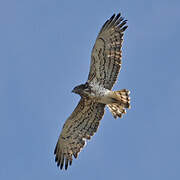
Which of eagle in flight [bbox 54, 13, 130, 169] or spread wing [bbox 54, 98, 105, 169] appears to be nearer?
eagle in flight [bbox 54, 13, 130, 169]

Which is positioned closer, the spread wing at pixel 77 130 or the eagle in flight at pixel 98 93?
the eagle in flight at pixel 98 93

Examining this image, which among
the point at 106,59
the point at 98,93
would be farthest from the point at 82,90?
the point at 106,59

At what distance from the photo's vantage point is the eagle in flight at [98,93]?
1323 centimetres


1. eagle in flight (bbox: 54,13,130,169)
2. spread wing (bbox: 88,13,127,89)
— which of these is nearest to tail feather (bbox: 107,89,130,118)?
eagle in flight (bbox: 54,13,130,169)

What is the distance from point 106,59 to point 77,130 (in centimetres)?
239

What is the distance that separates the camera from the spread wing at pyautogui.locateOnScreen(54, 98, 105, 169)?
44.9ft

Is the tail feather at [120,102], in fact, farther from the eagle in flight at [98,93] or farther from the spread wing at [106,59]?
the spread wing at [106,59]

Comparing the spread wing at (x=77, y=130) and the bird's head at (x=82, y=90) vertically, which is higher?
the bird's head at (x=82, y=90)

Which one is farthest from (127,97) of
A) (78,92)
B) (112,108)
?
(78,92)

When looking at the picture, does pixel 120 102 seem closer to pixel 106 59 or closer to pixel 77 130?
pixel 106 59

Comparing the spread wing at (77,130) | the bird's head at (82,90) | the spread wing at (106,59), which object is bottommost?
the spread wing at (77,130)

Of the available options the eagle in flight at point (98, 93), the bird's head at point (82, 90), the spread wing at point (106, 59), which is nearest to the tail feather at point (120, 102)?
the eagle in flight at point (98, 93)

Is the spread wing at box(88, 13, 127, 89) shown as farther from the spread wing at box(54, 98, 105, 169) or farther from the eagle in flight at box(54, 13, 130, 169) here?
the spread wing at box(54, 98, 105, 169)

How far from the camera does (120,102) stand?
13.2m
